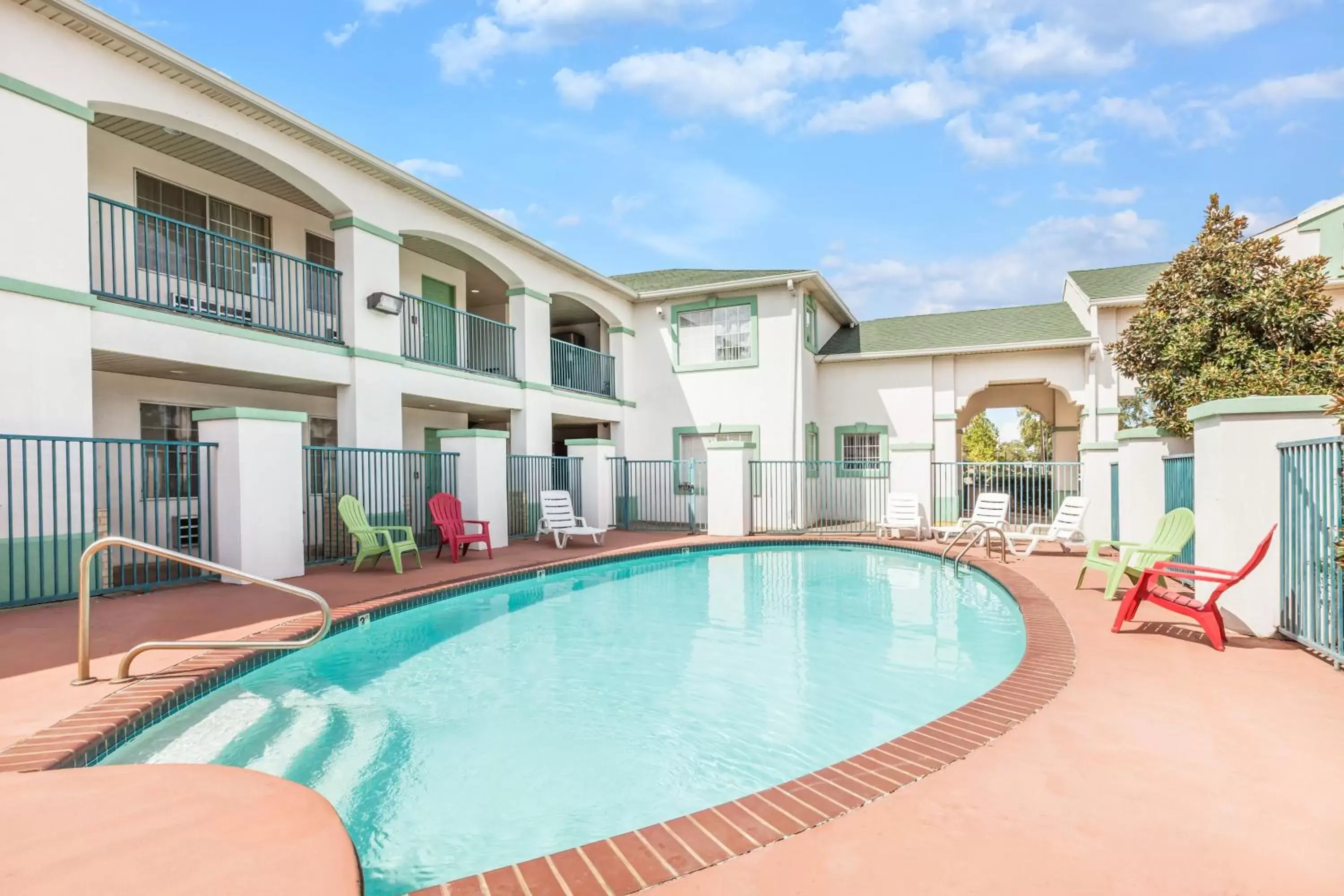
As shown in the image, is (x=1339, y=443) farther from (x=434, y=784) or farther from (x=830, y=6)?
(x=830, y=6)


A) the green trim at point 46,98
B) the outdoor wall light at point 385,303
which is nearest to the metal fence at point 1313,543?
the outdoor wall light at point 385,303

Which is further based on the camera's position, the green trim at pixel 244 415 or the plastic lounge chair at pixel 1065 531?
the plastic lounge chair at pixel 1065 531

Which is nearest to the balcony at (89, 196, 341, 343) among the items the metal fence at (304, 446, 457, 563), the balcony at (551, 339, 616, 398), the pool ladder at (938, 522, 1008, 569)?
the metal fence at (304, 446, 457, 563)

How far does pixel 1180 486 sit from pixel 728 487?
27.2 feet

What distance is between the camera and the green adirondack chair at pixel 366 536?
9.50 m

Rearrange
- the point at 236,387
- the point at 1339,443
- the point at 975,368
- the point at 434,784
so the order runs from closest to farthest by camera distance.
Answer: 1. the point at 434,784
2. the point at 1339,443
3. the point at 236,387
4. the point at 975,368

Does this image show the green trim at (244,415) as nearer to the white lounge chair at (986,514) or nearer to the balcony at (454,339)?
the balcony at (454,339)

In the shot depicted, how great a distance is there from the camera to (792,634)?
22.6ft

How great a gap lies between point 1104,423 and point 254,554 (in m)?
17.4

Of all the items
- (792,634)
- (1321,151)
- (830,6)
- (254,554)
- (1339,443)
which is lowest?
(792,634)

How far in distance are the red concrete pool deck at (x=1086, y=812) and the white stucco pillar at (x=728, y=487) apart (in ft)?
33.0

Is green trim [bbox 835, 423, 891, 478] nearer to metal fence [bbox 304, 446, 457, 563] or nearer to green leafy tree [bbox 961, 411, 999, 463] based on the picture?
metal fence [bbox 304, 446, 457, 563]

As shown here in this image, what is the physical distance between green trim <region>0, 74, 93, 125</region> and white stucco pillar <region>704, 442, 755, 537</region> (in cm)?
1126

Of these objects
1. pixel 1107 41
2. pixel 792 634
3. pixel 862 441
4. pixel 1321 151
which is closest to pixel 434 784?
pixel 792 634
